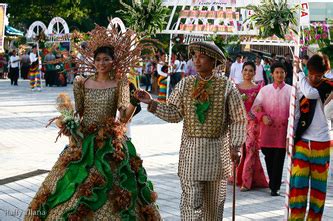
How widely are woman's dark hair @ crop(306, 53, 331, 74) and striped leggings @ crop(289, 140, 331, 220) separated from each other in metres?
0.67

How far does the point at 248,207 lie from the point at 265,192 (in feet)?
3.60

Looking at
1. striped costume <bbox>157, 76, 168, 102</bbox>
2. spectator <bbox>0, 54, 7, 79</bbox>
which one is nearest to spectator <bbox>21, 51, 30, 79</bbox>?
spectator <bbox>0, 54, 7, 79</bbox>

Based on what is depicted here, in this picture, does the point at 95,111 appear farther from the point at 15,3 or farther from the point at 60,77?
the point at 15,3

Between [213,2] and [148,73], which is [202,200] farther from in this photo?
[148,73]

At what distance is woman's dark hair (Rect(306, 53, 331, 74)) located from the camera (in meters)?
7.07

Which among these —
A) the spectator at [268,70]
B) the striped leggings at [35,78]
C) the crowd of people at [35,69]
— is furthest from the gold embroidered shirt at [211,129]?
the striped leggings at [35,78]

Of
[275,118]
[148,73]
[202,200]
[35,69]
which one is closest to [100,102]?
[202,200]

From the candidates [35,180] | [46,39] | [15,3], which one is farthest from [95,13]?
[35,180]

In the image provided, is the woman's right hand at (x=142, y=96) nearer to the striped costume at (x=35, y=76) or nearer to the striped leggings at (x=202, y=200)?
the striped leggings at (x=202, y=200)

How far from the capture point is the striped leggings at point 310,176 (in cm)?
707

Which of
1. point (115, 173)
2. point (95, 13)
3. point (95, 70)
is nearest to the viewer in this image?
point (115, 173)

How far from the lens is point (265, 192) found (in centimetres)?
974

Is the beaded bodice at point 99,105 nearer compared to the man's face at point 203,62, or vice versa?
the man's face at point 203,62

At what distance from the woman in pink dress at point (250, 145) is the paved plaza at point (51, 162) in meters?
0.18
